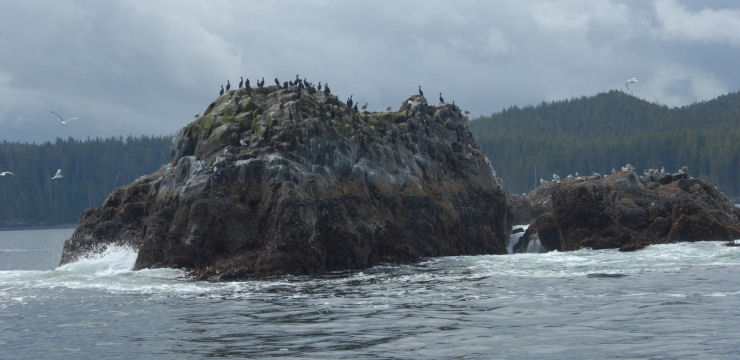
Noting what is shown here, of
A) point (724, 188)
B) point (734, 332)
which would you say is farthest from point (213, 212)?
point (724, 188)

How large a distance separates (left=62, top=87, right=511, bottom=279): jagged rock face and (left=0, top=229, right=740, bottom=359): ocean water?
2.39 m

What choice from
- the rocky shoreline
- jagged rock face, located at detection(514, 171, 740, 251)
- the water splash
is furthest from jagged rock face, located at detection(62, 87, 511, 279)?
jagged rock face, located at detection(514, 171, 740, 251)

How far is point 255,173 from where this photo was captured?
1710 inches

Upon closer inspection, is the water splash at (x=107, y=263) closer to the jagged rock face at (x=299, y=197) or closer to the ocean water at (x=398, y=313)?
the jagged rock face at (x=299, y=197)

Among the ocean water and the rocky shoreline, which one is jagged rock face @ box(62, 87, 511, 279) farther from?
the ocean water

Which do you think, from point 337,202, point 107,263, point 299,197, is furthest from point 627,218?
point 107,263

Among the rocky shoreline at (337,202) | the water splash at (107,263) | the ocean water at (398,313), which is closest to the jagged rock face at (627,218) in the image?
the rocky shoreline at (337,202)

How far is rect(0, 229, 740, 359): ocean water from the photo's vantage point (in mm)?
21172

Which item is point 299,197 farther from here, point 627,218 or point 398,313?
point 627,218

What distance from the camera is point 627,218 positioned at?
181ft

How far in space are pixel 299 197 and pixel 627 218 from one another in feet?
85.3

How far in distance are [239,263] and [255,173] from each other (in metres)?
5.66

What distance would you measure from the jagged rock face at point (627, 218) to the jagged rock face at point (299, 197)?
5089mm

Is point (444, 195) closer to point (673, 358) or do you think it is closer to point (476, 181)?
point (476, 181)
